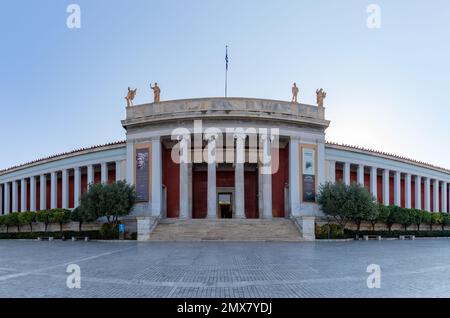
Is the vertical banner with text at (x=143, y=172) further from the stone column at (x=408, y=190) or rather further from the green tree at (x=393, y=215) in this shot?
the stone column at (x=408, y=190)

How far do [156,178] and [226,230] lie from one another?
8.15 meters

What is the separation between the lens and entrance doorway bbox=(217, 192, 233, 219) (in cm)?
3647

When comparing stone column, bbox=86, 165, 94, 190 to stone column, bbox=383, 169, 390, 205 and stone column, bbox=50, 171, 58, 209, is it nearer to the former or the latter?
stone column, bbox=50, 171, 58, 209

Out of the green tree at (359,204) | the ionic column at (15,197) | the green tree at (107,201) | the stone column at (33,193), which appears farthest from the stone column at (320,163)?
the ionic column at (15,197)

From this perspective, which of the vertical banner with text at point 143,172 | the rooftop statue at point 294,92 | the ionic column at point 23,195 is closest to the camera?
the vertical banner with text at point 143,172

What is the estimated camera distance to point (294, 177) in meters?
31.8

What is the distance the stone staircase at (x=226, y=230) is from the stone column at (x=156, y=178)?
2.23m

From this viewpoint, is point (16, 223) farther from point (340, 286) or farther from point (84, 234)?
point (340, 286)

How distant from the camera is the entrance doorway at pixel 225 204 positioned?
120 feet

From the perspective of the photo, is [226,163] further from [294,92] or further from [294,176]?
[294,92]

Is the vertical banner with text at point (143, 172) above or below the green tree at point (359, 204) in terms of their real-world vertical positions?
above

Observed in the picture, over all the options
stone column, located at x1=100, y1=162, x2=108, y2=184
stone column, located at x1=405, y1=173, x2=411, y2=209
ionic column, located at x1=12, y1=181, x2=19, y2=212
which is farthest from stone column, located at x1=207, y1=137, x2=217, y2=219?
ionic column, located at x1=12, y1=181, x2=19, y2=212

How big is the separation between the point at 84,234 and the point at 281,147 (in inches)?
721

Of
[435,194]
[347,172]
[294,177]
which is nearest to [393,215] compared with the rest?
[347,172]
